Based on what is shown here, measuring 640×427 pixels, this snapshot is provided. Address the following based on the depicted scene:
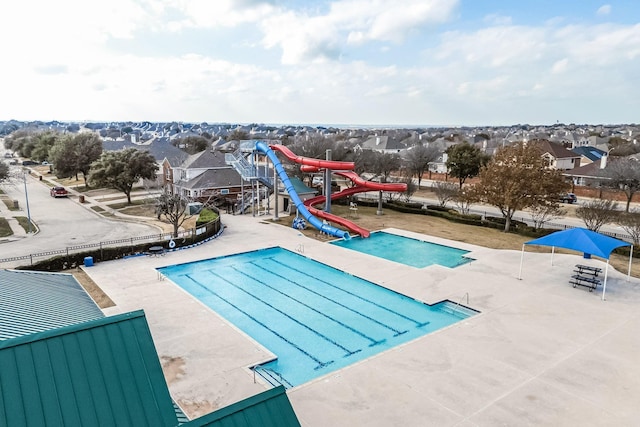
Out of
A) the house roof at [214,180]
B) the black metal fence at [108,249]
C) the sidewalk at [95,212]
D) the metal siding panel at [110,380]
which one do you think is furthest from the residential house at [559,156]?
the metal siding panel at [110,380]

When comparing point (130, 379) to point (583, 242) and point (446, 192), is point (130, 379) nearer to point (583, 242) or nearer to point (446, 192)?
point (583, 242)

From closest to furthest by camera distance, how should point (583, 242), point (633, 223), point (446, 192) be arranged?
1. point (583, 242)
2. point (633, 223)
3. point (446, 192)

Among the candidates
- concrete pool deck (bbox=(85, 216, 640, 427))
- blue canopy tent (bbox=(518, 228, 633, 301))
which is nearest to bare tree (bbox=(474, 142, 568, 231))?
concrete pool deck (bbox=(85, 216, 640, 427))

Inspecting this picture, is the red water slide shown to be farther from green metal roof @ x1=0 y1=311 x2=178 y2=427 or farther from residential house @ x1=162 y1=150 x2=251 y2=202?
green metal roof @ x1=0 y1=311 x2=178 y2=427

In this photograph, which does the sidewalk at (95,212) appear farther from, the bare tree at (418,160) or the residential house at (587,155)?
the residential house at (587,155)

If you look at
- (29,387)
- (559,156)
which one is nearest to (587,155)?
(559,156)

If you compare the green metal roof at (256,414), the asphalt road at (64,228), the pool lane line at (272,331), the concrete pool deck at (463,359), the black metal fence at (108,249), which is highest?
the green metal roof at (256,414)
